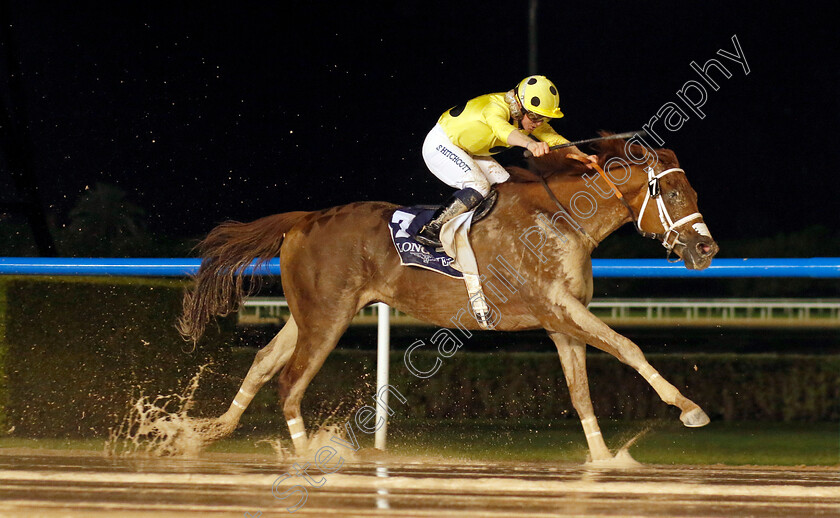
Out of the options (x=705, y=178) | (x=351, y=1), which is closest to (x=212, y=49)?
(x=351, y=1)

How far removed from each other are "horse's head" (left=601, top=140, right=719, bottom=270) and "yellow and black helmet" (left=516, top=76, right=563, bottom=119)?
13.3 inches

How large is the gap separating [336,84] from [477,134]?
3.88 metres

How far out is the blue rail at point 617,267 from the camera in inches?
151

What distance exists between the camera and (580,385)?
379 cm

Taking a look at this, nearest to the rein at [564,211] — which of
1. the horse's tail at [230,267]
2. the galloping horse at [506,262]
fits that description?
the galloping horse at [506,262]

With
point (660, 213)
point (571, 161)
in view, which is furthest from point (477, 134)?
point (660, 213)

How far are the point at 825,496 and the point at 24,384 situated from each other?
3808 mm

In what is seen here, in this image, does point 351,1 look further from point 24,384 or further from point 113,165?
point 24,384

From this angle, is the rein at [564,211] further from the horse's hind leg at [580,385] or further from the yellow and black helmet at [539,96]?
the horse's hind leg at [580,385]

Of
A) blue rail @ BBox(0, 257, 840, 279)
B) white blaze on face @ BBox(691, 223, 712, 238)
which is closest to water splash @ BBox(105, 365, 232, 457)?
blue rail @ BBox(0, 257, 840, 279)

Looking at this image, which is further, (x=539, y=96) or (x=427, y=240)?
(x=427, y=240)

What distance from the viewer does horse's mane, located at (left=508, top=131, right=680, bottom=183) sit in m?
3.62

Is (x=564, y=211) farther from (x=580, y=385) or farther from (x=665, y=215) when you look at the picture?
(x=580, y=385)

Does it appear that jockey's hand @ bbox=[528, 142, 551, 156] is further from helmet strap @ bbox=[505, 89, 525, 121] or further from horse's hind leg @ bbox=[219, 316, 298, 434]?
horse's hind leg @ bbox=[219, 316, 298, 434]
